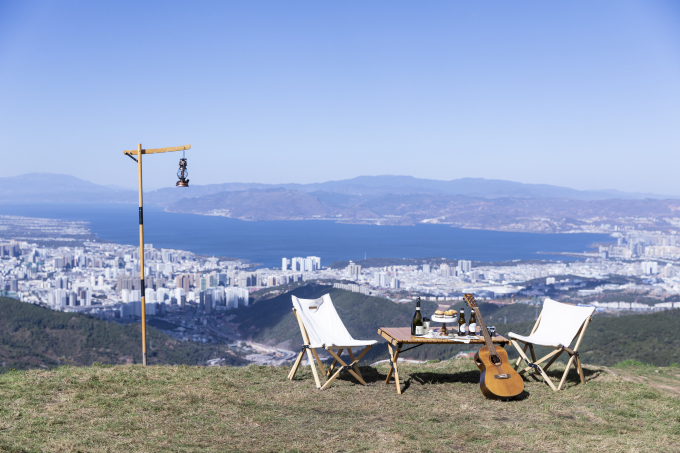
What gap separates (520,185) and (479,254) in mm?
109640

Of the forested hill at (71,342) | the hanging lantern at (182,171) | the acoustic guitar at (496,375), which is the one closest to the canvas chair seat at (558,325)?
the acoustic guitar at (496,375)

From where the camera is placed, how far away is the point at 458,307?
2592 cm

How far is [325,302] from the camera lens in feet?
18.0

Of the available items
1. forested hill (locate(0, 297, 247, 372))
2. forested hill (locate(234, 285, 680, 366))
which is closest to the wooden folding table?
forested hill (locate(234, 285, 680, 366))

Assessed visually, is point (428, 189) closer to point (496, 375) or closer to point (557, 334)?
point (557, 334)

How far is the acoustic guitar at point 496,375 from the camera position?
4.30 m

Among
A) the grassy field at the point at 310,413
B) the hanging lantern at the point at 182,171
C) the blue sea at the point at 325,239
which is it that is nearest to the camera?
the grassy field at the point at 310,413

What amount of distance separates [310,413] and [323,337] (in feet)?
3.73

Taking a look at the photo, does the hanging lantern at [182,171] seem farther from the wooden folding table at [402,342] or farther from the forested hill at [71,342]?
the forested hill at [71,342]

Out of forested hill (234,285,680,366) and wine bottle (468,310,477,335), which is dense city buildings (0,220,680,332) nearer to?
forested hill (234,285,680,366)

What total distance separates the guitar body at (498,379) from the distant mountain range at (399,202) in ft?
337

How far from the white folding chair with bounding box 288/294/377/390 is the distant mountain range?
335ft

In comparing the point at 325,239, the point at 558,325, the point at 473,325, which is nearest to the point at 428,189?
→ the point at 325,239

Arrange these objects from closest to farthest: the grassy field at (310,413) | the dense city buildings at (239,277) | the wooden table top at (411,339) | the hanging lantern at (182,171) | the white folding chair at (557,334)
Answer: the grassy field at (310,413) < the wooden table top at (411,339) < the white folding chair at (557,334) < the hanging lantern at (182,171) < the dense city buildings at (239,277)
